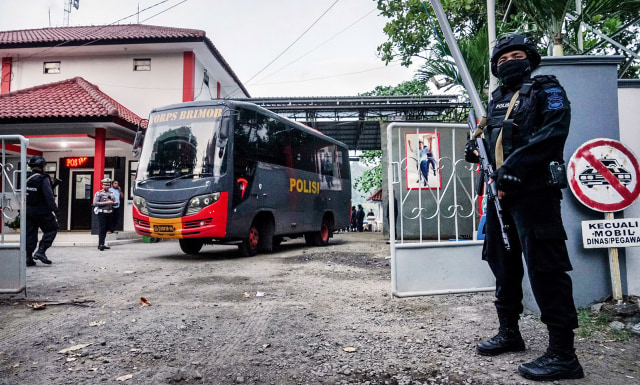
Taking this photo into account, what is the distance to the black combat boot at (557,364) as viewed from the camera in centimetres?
228

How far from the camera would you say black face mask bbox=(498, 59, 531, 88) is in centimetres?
264

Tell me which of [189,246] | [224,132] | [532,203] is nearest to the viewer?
[532,203]

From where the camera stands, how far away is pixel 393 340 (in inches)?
117

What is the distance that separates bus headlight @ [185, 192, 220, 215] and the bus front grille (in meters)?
0.15

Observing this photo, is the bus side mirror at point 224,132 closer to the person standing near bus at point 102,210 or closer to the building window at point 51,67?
the person standing near bus at point 102,210

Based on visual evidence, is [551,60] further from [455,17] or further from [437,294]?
[455,17]

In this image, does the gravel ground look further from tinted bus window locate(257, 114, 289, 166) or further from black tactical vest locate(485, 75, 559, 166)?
tinted bus window locate(257, 114, 289, 166)

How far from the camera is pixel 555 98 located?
244 centimetres

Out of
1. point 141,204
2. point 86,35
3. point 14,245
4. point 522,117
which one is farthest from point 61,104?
point 522,117

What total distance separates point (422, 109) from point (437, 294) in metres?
15.3

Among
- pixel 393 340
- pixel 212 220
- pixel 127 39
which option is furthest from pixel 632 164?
pixel 127 39

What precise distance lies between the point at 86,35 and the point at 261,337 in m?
18.3

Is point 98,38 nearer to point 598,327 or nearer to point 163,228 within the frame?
point 163,228

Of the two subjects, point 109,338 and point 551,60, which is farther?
point 551,60
